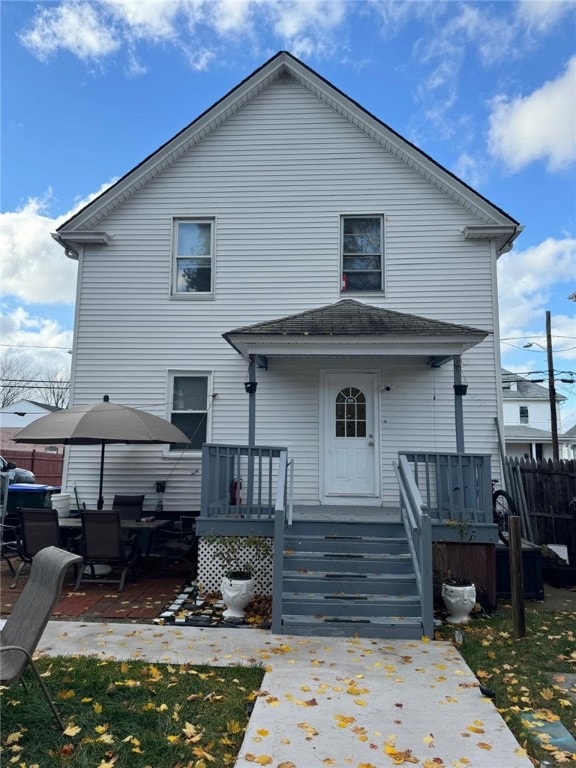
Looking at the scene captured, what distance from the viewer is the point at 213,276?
9688 mm

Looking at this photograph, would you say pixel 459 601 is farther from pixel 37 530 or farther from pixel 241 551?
pixel 37 530

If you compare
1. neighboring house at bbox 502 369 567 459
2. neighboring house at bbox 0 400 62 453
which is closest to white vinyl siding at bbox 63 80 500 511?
neighboring house at bbox 0 400 62 453

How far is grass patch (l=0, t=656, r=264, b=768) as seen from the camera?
2994mm

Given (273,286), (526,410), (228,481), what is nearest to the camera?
(228,481)

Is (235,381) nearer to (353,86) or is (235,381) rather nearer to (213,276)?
(213,276)

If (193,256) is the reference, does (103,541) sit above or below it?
below

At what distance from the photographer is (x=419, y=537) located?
5676 mm

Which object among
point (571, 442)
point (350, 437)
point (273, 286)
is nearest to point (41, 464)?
point (273, 286)

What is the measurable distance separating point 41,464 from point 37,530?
55.2ft

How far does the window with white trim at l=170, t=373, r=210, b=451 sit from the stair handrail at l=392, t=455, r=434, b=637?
4140 millimetres

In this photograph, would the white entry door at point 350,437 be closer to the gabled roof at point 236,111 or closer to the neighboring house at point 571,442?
the gabled roof at point 236,111

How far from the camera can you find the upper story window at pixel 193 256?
32.1 ft

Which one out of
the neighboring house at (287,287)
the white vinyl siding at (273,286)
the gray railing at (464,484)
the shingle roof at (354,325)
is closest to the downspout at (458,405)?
the shingle roof at (354,325)

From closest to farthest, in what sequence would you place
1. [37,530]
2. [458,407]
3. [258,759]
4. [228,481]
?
[258,759] → [37,530] → [228,481] → [458,407]
